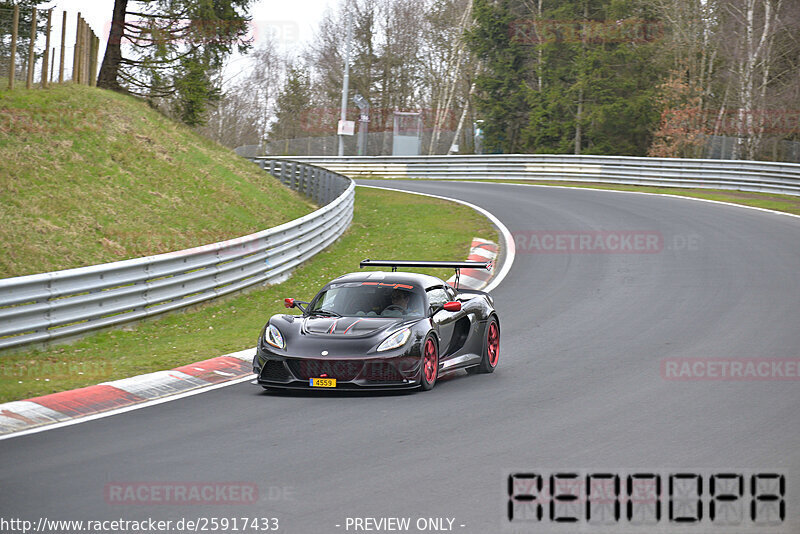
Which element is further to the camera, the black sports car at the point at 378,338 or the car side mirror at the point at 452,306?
the car side mirror at the point at 452,306

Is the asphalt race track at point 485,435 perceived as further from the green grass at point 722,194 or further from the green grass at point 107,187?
the green grass at point 722,194

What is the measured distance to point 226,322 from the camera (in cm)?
1526

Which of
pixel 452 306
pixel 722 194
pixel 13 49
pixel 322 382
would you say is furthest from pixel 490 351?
pixel 722 194

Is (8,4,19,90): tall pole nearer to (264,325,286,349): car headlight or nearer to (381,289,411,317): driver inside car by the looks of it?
(264,325,286,349): car headlight

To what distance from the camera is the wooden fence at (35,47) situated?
23.3 metres

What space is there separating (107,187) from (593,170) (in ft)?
80.3

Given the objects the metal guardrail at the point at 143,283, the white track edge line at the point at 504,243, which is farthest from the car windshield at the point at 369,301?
the white track edge line at the point at 504,243

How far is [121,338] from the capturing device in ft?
44.7

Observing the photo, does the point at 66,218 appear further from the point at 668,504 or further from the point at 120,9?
the point at 668,504

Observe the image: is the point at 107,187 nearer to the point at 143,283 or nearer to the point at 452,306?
the point at 143,283

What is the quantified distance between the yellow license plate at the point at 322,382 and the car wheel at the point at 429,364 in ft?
3.21

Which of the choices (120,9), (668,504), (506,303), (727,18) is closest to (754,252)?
(506,303)

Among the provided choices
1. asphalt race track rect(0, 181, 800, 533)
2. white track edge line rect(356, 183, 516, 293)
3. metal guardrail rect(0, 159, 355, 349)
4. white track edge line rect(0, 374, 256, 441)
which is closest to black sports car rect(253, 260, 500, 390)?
asphalt race track rect(0, 181, 800, 533)

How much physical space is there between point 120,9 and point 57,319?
1848 centimetres
